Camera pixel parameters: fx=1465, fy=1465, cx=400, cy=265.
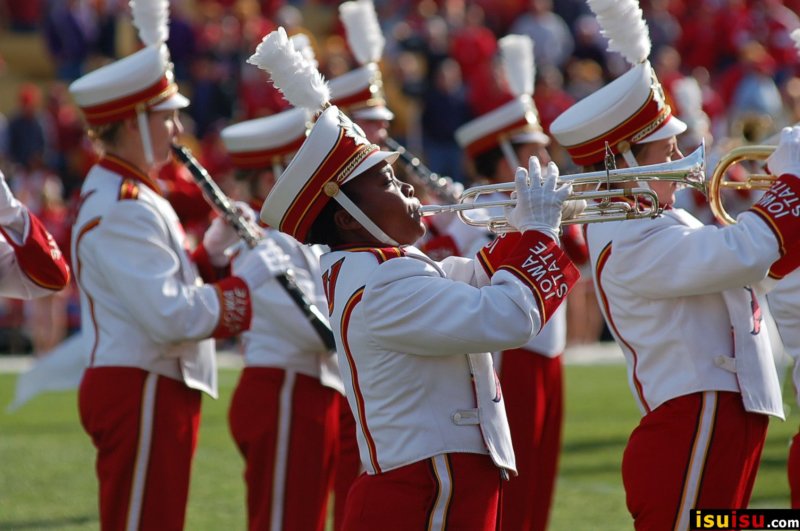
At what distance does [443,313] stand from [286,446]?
215cm

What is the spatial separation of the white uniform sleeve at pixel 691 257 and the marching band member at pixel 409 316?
55 cm

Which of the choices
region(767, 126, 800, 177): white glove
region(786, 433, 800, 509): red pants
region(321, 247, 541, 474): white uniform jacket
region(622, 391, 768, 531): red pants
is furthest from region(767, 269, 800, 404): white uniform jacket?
region(321, 247, 541, 474): white uniform jacket

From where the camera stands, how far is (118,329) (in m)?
5.19

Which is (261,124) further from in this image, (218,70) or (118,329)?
(218,70)

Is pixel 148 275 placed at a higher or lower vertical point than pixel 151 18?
lower

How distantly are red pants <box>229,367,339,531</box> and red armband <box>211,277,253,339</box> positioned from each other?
1.66ft

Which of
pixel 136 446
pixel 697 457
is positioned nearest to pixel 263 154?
pixel 136 446

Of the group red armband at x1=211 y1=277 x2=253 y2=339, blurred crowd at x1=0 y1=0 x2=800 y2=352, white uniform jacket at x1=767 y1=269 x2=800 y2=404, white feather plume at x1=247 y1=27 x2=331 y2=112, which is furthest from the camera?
A: blurred crowd at x1=0 y1=0 x2=800 y2=352

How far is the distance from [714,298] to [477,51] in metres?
14.0

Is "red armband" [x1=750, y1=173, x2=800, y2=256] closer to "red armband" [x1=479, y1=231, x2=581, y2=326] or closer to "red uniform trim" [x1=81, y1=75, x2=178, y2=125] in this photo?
"red armband" [x1=479, y1=231, x2=581, y2=326]

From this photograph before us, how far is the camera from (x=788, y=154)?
412 cm

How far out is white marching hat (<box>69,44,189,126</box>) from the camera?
5.41 meters

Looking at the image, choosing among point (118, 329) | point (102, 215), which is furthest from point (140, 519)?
point (102, 215)

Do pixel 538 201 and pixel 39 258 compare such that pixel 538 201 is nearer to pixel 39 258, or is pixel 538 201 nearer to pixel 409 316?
pixel 409 316
